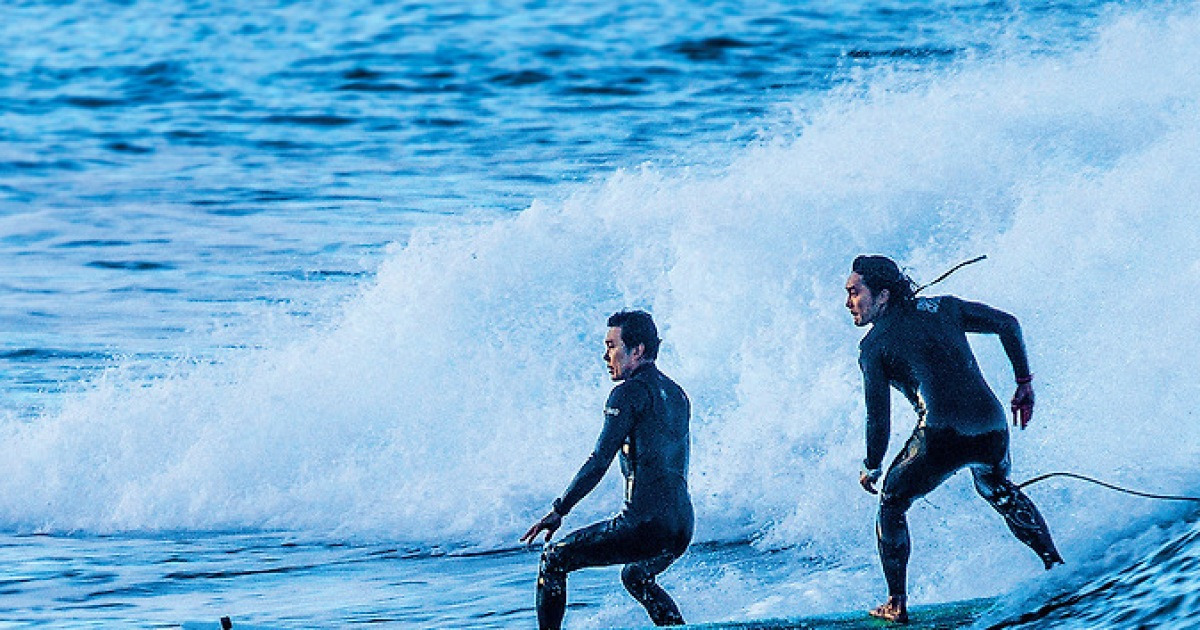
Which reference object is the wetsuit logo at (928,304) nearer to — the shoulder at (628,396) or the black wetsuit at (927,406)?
the black wetsuit at (927,406)

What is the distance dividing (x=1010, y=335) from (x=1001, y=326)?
0.17 ft

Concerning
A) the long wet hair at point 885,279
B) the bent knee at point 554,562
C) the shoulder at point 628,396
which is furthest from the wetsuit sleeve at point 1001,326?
the bent knee at point 554,562

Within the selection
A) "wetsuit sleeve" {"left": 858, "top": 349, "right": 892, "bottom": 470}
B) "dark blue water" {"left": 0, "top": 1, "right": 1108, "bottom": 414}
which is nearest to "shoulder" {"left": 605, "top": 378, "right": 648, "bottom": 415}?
"wetsuit sleeve" {"left": 858, "top": 349, "right": 892, "bottom": 470}

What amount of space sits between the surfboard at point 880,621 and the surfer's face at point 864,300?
1.20 m

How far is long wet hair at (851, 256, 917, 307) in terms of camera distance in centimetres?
755

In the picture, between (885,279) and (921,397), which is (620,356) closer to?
(885,279)

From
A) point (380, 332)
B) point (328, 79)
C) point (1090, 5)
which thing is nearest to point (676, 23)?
point (328, 79)

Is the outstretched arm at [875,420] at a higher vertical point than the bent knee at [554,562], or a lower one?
higher

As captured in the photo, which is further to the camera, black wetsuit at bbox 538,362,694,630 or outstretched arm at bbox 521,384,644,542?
black wetsuit at bbox 538,362,694,630

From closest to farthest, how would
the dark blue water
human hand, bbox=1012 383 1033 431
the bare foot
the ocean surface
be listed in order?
1. the bare foot
2. human hand, bbox=1012 383 1033 431
3. the ocean surface
4. the dark blue water

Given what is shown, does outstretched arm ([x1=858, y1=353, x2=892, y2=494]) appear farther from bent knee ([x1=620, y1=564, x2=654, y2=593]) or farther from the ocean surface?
bent knee ([x1=620, y1=564, x2=654, y2=593])

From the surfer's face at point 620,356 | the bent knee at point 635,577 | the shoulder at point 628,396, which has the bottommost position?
the bent knee at point 635,577

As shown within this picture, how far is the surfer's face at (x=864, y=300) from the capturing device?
7.55 m

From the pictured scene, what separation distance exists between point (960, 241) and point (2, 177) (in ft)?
54.2
